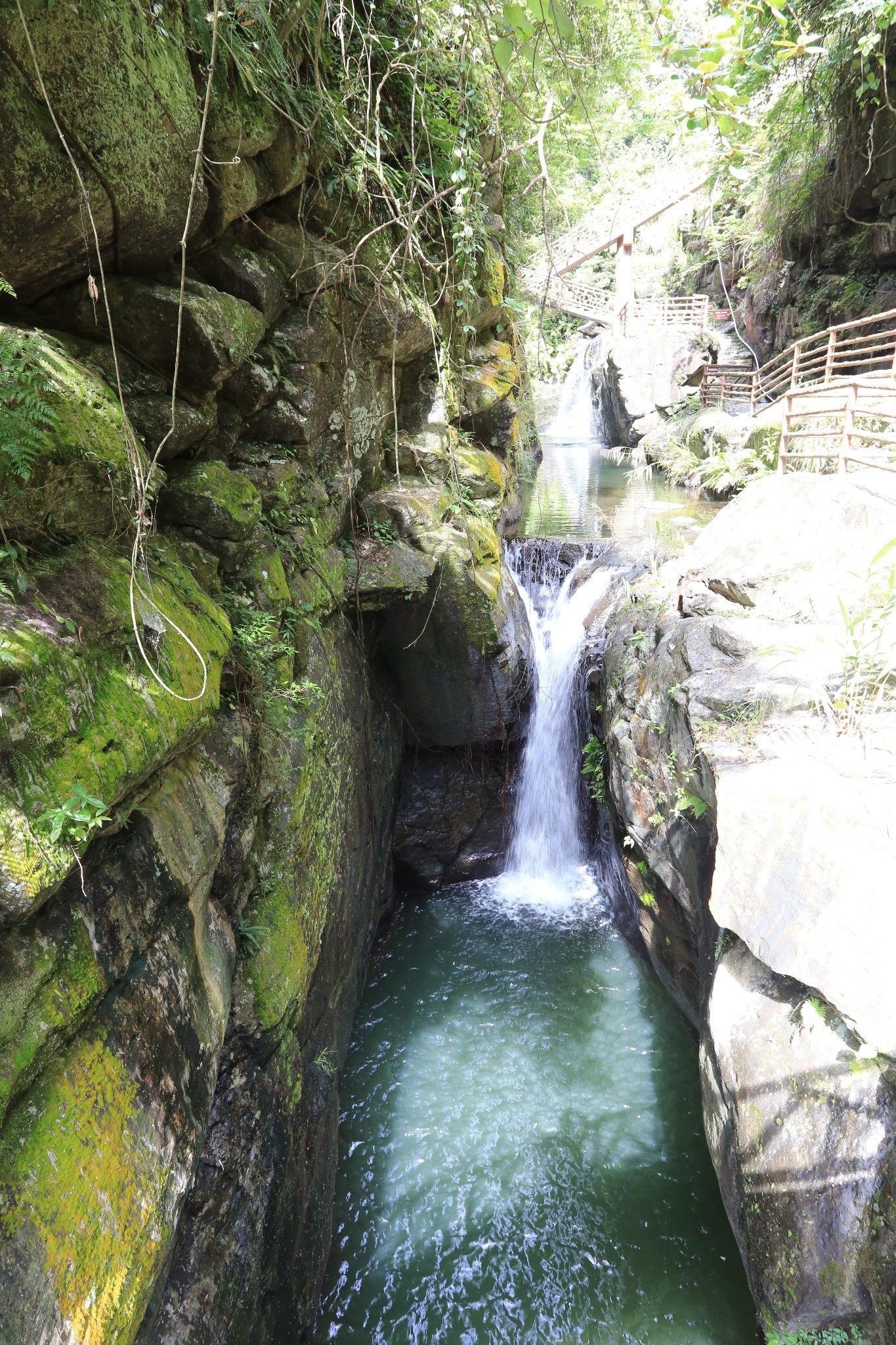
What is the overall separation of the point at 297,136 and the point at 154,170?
150 cm

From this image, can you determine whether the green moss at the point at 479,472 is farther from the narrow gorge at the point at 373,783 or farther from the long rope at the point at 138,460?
the long rope at the point at 138,460

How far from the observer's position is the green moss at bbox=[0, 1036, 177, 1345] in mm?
1776

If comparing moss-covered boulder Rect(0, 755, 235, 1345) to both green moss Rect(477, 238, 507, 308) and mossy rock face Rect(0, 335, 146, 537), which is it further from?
green moss Rect(477, 238, 507, 308)

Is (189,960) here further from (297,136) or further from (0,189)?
(297,136)

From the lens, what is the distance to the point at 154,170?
9.37ft

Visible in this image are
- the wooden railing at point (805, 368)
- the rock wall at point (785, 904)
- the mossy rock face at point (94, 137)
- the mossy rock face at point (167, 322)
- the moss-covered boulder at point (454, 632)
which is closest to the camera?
the mossy rock face at point (94, 137)

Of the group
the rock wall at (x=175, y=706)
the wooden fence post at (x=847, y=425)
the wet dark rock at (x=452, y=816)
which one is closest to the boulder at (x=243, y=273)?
the rock wall at (x=175, y=706)

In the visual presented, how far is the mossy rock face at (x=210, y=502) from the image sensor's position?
11.1 feet

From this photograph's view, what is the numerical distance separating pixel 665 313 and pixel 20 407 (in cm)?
2159

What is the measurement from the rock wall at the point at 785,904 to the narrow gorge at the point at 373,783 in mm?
24

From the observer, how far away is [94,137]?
→ 258 cm

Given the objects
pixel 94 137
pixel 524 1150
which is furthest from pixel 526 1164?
pixel 94 137

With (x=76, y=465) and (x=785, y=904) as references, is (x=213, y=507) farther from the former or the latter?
(x=785, y=904)

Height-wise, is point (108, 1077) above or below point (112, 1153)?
above
